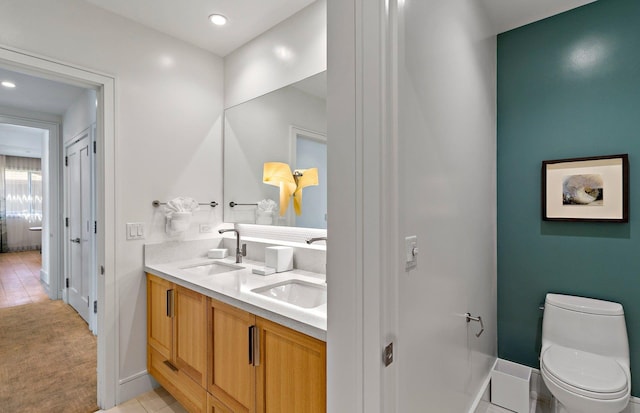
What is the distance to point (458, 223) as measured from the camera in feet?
4.92

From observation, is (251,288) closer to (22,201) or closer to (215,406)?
A: (215,406)

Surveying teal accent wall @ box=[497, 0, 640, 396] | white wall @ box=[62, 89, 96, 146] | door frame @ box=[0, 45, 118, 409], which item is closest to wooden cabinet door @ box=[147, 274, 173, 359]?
door frame @ box=[0, 45, 118, 409]

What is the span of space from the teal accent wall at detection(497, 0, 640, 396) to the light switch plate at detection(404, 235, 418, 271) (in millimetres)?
1557

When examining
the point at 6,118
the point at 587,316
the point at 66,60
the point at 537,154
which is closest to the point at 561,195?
the point at 537,154

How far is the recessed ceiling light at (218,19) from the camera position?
2.07 metres

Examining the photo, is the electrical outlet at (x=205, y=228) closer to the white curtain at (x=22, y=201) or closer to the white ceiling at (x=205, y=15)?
the white ceiling at (x=205, y=15)

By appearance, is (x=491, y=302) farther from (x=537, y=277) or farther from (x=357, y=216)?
(x=357, y=216)

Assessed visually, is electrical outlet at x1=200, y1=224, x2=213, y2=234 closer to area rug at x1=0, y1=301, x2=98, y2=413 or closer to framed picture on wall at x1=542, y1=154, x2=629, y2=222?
area rug at x1=0, y1=301, x2=98, y2=413

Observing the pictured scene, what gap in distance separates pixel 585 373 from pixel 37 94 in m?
5.25

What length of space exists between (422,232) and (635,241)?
5.31 feet

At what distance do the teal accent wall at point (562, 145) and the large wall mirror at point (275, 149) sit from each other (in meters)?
1.38

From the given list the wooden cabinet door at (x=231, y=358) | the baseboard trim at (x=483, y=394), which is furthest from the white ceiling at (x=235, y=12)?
the baseboard trim at (x=483, y=394)

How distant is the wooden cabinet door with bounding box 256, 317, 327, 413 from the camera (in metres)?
1.09

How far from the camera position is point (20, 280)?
4.89 meters
